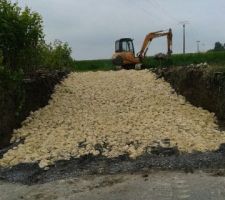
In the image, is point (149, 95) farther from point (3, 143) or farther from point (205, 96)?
point (3, 143)

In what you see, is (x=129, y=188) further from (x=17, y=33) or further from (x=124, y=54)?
(x=124, y=54)

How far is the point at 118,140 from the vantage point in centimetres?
1191

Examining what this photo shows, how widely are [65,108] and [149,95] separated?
2.71 metres

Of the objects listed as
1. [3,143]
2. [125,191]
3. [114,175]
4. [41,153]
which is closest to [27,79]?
[3,143]

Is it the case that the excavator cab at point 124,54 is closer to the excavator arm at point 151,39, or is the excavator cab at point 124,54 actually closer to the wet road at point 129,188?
the excavator arm at point 151,39

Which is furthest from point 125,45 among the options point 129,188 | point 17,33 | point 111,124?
point 129,188

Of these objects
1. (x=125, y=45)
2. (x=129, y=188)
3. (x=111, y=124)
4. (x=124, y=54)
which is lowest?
(x=129, y=188)

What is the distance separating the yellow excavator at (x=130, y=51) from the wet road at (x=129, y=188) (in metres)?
19.0

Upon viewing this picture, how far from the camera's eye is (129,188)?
9.02 m

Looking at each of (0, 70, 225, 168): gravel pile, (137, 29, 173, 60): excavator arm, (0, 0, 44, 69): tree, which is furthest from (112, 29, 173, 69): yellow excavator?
(0, 0, 44, 69): tree

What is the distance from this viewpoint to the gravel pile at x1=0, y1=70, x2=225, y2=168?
11.4 m

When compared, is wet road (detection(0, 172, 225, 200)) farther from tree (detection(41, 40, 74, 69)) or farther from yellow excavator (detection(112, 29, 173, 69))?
yellow excavator (detection(112, 29, 173, 69))

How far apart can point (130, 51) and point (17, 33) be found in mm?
15788

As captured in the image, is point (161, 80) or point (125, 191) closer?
point (125, 191)
